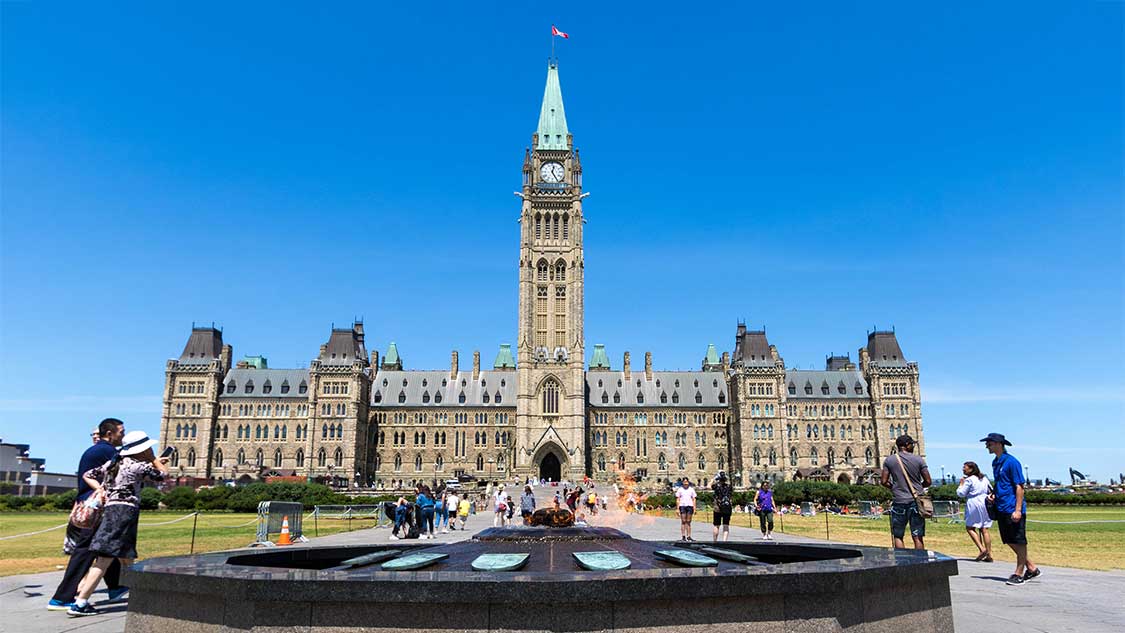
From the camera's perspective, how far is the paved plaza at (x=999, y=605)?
26.0 feet

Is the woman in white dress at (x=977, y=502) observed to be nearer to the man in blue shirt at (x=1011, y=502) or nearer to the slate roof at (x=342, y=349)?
the man in blue shirt at (x=1011, y=502)

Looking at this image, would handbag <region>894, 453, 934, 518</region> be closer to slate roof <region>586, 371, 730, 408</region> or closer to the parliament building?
the parliament building

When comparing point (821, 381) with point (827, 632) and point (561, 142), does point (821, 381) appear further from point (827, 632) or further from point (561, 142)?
Result: point (827, 632)

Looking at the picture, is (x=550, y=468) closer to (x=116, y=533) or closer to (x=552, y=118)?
(x=552, y=118)

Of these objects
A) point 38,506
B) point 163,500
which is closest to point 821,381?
point 163,500

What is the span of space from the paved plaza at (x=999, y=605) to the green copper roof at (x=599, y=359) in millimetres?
104588

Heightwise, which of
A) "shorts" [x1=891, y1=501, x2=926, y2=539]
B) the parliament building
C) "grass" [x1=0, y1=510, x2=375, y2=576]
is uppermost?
the parliament building

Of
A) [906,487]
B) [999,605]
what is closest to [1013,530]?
[906,487]

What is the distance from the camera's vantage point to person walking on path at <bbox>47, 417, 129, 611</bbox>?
29.8 feet

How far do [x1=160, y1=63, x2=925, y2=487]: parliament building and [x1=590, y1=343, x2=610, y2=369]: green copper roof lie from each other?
13.3 metres

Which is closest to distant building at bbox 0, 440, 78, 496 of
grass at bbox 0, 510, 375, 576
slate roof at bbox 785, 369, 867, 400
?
grass at bbox 0, 510, 375, 576

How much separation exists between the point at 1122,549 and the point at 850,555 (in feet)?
52.6

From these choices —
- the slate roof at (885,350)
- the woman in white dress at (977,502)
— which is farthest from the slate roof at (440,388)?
the woman in white dress at (977,502)

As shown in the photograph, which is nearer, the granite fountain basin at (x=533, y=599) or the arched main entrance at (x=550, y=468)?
the granite fountain basin at (x=533, y=599)
